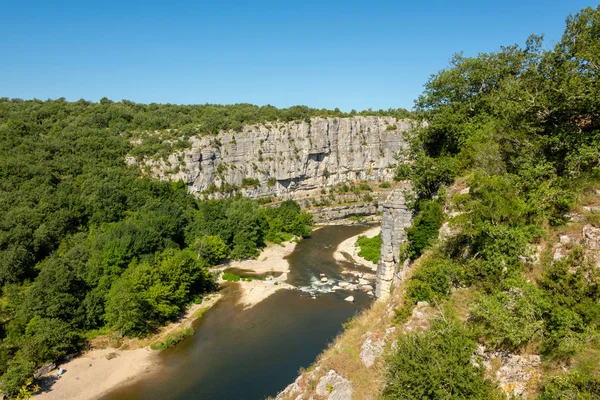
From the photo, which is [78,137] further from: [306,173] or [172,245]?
[306,173]

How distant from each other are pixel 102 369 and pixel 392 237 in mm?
21318

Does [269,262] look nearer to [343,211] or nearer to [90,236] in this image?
[90,236]

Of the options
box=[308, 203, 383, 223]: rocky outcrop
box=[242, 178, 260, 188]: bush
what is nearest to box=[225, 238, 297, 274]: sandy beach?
box=[308, 203, 383, 223]: rocky outcrop

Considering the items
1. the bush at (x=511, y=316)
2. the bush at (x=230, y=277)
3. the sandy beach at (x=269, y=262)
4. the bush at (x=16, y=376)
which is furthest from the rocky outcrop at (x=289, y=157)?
the bush at (x=511, y=316)

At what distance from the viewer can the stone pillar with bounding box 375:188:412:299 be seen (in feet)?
78.4

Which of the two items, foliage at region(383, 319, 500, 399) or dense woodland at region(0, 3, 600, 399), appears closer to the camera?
foliage at region(383, 319, 500, 399)

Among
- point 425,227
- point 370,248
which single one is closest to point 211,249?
point 370,248

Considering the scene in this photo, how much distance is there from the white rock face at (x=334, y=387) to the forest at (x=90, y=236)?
59.5 feet

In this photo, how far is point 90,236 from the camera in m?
37.8

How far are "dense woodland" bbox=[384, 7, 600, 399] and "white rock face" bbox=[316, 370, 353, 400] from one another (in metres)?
2.24

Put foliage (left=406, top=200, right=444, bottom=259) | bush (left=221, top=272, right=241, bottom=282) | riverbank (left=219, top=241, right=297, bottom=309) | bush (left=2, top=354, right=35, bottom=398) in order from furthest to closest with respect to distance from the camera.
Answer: bush (left=221, top=272, right=241, bottom=282) < riverbank (left=219, top=241, right=297, bottom=309) < bush (left=2, top=354, right=35, bottom=398) < foliage (left=406, top=200, right=444, bottom=259)

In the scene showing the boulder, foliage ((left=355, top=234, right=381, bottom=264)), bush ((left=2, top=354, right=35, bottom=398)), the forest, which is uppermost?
the boulder

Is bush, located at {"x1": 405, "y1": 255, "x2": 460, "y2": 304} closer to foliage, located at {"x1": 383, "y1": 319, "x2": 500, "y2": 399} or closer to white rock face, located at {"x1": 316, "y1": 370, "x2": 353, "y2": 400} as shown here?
foliage, located at {"x1": 383, "y1": 319, "x2": 500, "y2": 399}

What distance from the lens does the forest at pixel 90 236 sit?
25.5m
